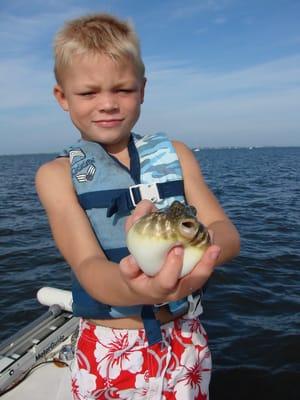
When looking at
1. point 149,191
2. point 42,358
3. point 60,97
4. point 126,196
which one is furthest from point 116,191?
point 42,358

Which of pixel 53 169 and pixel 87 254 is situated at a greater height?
pixel 53 169

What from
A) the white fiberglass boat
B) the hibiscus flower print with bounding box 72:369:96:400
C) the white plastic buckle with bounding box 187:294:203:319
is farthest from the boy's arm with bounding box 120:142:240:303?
the white fiberglass boat

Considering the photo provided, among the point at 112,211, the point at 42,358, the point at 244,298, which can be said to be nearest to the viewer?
the point at 112,211

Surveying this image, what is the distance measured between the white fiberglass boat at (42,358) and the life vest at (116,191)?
185 cm

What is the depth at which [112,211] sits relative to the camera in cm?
297

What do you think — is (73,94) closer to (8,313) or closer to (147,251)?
(147,251)

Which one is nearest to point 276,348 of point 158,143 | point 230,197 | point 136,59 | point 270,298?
point 270,298

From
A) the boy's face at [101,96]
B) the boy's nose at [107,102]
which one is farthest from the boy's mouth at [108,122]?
the boy's nose at [107,102]

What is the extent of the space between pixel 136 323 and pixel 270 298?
22.3ft

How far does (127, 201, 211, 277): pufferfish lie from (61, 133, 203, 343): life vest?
108cm

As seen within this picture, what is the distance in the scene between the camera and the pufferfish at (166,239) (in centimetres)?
179

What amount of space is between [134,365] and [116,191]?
1183 mm

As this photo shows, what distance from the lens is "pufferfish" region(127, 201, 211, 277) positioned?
1786 mm

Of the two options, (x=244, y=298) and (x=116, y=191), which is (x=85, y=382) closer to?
(x=116, y=191)
